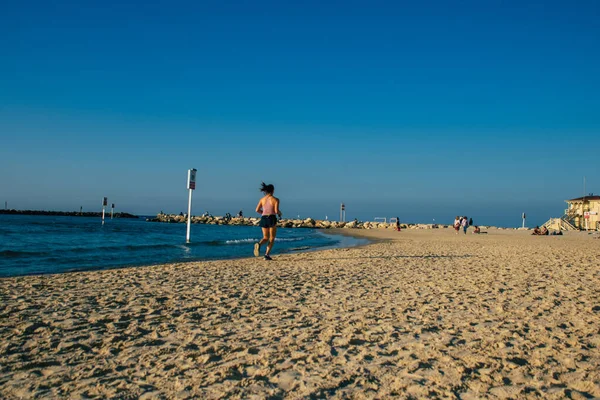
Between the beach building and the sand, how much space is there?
46664 mm

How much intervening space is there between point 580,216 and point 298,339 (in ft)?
181

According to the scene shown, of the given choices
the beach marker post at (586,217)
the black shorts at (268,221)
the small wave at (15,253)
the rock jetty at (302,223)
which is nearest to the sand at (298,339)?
the black shorts at (268,221)

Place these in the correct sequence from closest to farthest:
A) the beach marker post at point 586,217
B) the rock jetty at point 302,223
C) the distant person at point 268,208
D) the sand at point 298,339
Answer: the sand at point 298,339, the distant person at point 268,208, the beach marker post at point 586,217, the rock jetty at point 302,223

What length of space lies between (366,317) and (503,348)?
1.50m

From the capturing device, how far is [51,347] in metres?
3.66

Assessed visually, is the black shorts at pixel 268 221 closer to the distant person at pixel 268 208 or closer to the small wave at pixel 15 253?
the distant person at pixel 268 208

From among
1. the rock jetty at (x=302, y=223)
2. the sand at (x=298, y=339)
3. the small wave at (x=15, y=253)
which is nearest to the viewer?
the sand at (x=298, y=339)

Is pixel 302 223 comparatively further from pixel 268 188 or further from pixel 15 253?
pixel 268 188

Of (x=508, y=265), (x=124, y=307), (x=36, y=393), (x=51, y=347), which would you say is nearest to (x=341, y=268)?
(x=508, y=265)

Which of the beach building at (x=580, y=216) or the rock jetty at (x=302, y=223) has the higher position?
the beach building at (x=580, y=216)

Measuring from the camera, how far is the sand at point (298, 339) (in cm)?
290

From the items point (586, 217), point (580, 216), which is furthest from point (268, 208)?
point (580, 216)

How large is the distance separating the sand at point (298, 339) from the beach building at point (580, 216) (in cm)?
4666

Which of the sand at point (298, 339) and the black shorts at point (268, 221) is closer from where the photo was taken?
the sand at point (298, 339)
